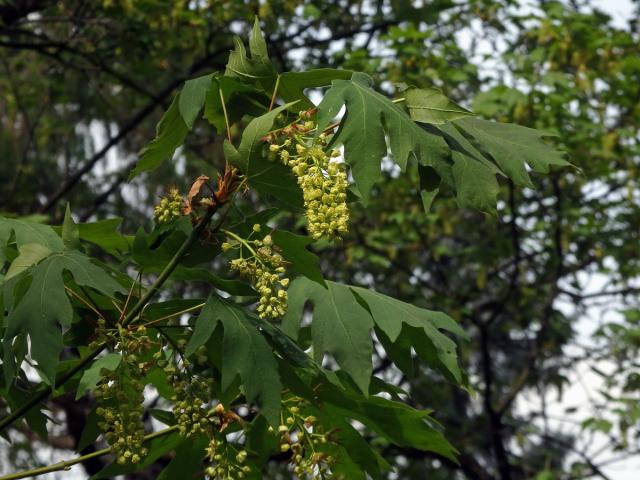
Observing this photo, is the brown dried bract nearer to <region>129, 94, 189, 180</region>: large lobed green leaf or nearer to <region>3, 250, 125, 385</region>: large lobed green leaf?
<region>129, 94, 189, 180</region>: large lobed green leaf

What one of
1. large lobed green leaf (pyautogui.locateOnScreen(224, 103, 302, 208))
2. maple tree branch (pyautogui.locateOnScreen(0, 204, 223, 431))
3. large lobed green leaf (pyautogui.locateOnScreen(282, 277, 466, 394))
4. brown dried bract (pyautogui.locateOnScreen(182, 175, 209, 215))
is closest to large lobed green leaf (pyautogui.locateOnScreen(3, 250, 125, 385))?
maple tree branch (pyautogui.locateOnScreen(0, 204, 223, 431))

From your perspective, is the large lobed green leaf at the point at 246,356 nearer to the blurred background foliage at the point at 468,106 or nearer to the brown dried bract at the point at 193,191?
the brown dried bract at the point at 193,191

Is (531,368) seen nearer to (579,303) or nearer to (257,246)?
(579,303)

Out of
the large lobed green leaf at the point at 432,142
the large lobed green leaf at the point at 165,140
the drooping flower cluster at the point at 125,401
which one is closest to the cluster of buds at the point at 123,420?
the drooping flower cluster at the point at 125,401

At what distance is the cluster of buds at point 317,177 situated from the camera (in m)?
2.09

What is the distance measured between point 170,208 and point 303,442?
1.94ft

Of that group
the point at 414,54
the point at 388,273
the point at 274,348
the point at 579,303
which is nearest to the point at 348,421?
the point at 274,348

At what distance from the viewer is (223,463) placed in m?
2.31

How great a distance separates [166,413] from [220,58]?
21.2 ft

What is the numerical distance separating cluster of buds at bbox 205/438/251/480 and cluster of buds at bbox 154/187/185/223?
0.47m

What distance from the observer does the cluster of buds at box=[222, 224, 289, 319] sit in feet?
7.22

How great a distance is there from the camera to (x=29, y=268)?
2.17 meters

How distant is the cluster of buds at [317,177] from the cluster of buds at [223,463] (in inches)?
20.2

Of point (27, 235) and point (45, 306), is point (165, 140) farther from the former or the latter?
point (45, 306)
